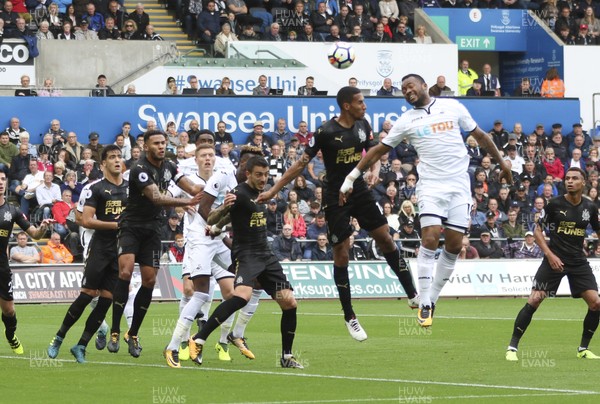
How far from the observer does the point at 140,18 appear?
3628cm

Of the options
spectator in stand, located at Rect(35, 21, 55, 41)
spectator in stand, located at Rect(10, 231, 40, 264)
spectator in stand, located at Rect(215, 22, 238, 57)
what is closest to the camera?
spectator in stand, located at Rect(10, 231, 40, 264)

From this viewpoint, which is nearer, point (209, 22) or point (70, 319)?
point (70, 319)

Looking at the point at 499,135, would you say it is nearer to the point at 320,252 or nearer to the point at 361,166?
the point at 320,252

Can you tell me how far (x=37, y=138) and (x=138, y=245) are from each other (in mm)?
17317

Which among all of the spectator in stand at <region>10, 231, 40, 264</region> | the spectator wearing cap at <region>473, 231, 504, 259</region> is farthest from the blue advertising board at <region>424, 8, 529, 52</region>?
the spectator in stand at <region>10, 231, 40, 264</region>

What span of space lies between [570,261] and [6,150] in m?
17.2

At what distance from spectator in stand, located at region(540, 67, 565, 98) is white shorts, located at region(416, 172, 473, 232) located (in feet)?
78.7

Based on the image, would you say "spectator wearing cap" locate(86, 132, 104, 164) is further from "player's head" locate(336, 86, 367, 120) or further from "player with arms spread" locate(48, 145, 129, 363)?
"player's head" locate(336, 86, 367, 120)

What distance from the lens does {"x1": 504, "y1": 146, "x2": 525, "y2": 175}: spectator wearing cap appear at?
35.0 m

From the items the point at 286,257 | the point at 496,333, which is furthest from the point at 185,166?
the point at 286,257

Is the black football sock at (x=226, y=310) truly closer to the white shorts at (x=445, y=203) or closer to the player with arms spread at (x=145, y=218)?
the player with arms spread at (x=145, y=218)

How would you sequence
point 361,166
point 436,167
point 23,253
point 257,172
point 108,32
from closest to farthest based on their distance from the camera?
1. point 257,172
2. point 361,166
3. point 436,167
4. point 23,253
5. point 108,32

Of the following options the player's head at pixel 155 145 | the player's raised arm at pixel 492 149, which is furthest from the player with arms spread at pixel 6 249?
the player's raised arm at pixel 492 149

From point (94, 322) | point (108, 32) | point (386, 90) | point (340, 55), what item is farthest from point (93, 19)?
point (94, 322)
